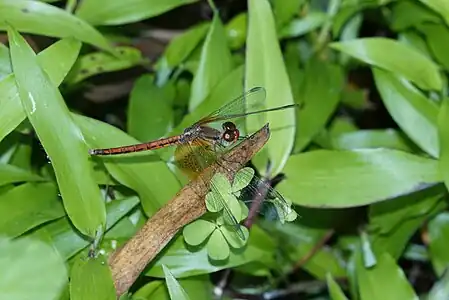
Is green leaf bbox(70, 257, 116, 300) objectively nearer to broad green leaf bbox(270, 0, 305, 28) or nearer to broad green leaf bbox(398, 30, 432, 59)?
broad green leaf bbox(270, 0, 305, 28)

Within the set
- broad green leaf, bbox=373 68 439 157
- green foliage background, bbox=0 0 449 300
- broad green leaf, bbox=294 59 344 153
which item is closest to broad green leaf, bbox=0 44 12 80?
green foliage background, bbox=0 0 449 300

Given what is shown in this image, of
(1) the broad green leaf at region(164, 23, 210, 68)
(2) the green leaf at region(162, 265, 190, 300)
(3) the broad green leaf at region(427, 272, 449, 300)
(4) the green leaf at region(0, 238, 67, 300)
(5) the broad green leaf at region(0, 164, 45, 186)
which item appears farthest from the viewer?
(1) the broad green leaf at region(164, 23, 210, 68)

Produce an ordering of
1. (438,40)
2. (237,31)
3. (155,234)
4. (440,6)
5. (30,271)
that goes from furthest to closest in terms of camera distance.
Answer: (237,31) → (438,40) → (440,6) → (155,234) → (30,271)

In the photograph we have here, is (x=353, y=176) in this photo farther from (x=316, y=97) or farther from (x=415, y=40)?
(x=415, y=40)

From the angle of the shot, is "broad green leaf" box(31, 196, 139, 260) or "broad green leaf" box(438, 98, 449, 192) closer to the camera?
"broad green leaf" box(31, 196, 139, 260)

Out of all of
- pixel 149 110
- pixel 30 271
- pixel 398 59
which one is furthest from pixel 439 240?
pixel 30 271

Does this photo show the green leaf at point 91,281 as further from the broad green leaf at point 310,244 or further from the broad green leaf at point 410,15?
the broad green leaf at point 410,15

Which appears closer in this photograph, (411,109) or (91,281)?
(91,281)
